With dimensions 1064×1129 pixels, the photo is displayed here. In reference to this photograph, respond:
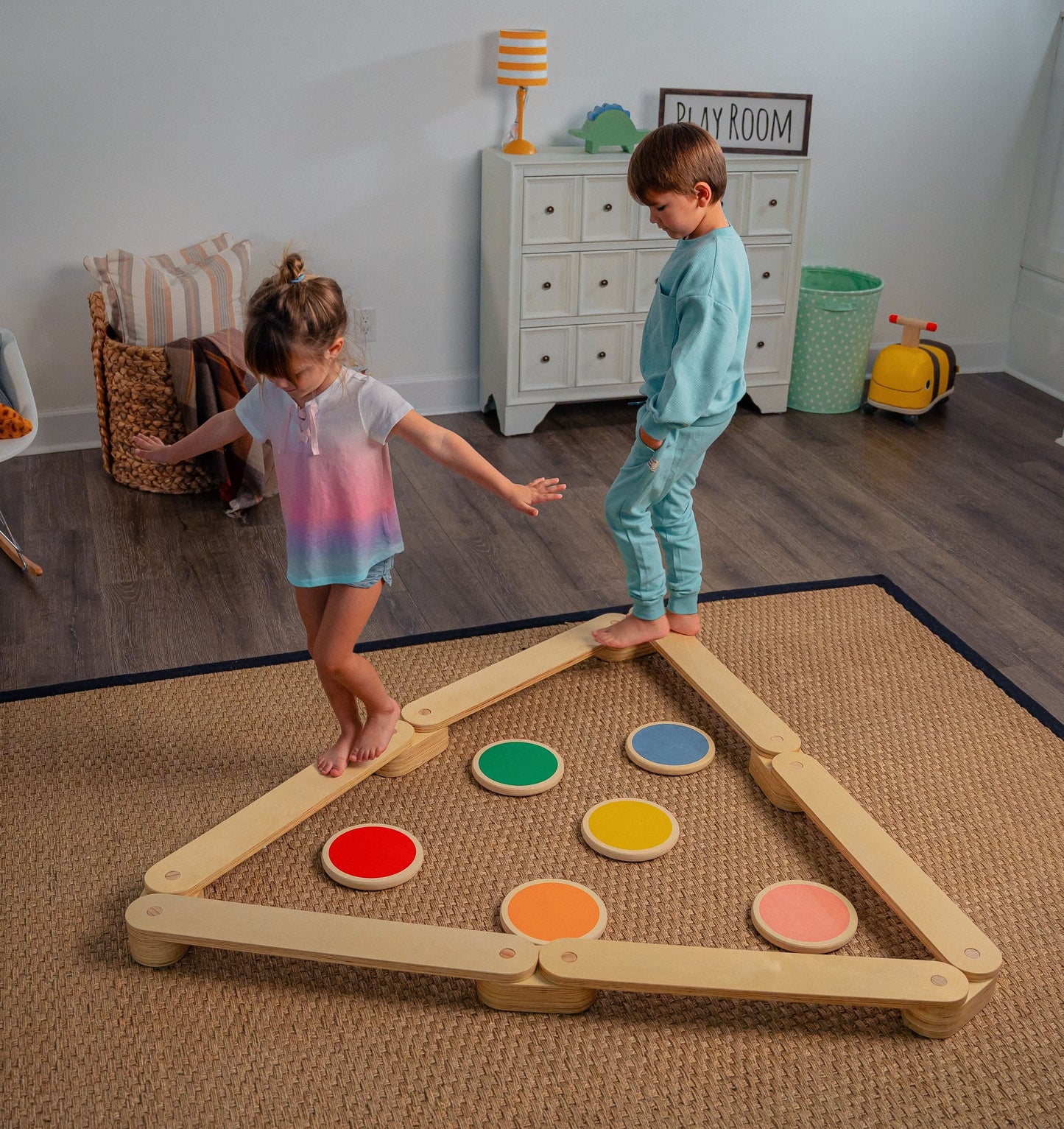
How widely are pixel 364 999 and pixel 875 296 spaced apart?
9.02ft

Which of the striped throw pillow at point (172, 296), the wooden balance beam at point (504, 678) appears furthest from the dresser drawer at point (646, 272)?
the wooden balance beam at point (504, 678)

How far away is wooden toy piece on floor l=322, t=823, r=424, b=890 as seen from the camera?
5.45 feet

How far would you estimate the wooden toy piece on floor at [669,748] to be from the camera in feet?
6.25

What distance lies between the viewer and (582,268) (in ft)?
10.6

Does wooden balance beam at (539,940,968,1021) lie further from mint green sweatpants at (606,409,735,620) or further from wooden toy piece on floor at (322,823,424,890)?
mint green sweatpants at (606,409,735,620)

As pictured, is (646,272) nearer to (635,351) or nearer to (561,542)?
(635,351)

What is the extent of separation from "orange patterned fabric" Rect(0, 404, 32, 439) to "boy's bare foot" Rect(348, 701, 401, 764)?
42.1 inches

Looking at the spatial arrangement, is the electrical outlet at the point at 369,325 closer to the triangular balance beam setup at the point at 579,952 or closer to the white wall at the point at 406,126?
the white wall at the point at 406,126

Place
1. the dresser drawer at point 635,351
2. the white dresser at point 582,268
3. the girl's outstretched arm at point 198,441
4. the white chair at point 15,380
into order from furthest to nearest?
the dresser drawer at point 635,351, the white dresser at point 582,268, the white chair at point 15,380, the girl's outstretched arm at point 198,441

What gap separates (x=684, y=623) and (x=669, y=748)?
317mm

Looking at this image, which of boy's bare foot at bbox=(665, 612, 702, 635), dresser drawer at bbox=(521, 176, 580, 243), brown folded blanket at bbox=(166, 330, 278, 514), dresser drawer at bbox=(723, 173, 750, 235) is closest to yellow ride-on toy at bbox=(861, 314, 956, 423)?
dresser drawer at bbox=(723, 173, 750, 235)

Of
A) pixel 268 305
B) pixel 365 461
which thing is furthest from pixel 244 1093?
pixel 268 305

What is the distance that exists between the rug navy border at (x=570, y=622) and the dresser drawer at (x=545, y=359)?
109cm

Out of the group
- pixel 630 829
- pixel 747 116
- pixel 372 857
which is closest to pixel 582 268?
pixel 747 116
